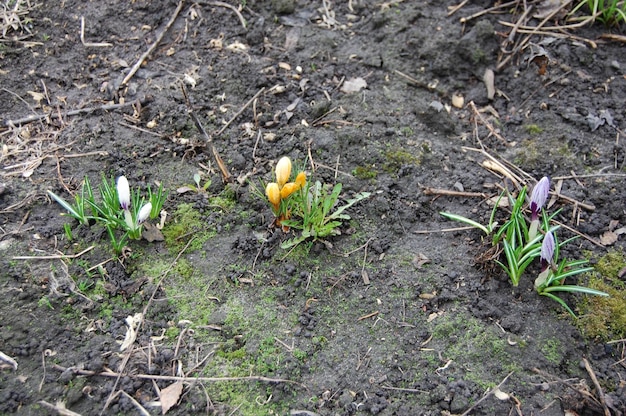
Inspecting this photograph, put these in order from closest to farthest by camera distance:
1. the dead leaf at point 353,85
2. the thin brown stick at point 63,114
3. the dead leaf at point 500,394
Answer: the dead leaf at point 500,394 → the thin brown stick at point 63,114 → the dead leaf at point 353,85

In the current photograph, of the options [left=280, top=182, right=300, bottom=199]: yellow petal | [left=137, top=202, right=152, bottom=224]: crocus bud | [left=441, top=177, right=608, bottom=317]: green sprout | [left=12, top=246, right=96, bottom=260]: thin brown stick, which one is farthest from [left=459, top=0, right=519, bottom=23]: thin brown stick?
[left=12, top=246, right=96, bottom=260]: thin brown stick

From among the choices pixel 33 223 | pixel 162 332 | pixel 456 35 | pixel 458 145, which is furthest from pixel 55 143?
pixel 456 35

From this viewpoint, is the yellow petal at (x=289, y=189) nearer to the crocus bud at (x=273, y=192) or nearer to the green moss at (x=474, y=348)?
the crocus bud at (x=273, y=192)

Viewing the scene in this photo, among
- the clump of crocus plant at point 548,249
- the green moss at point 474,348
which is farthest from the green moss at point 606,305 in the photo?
the green moss at point 474,348

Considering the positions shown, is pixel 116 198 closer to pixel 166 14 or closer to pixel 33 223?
pixel 33 223

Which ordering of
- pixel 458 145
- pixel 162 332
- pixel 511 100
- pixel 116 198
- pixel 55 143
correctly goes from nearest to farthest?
1. pixel 162 332
2. pixel 116 198
3. pixel 55 143
4. pixel 458 145
5. pixel 511 100

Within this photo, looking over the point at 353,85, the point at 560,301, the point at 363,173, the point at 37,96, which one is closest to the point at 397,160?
the point at 363,173
